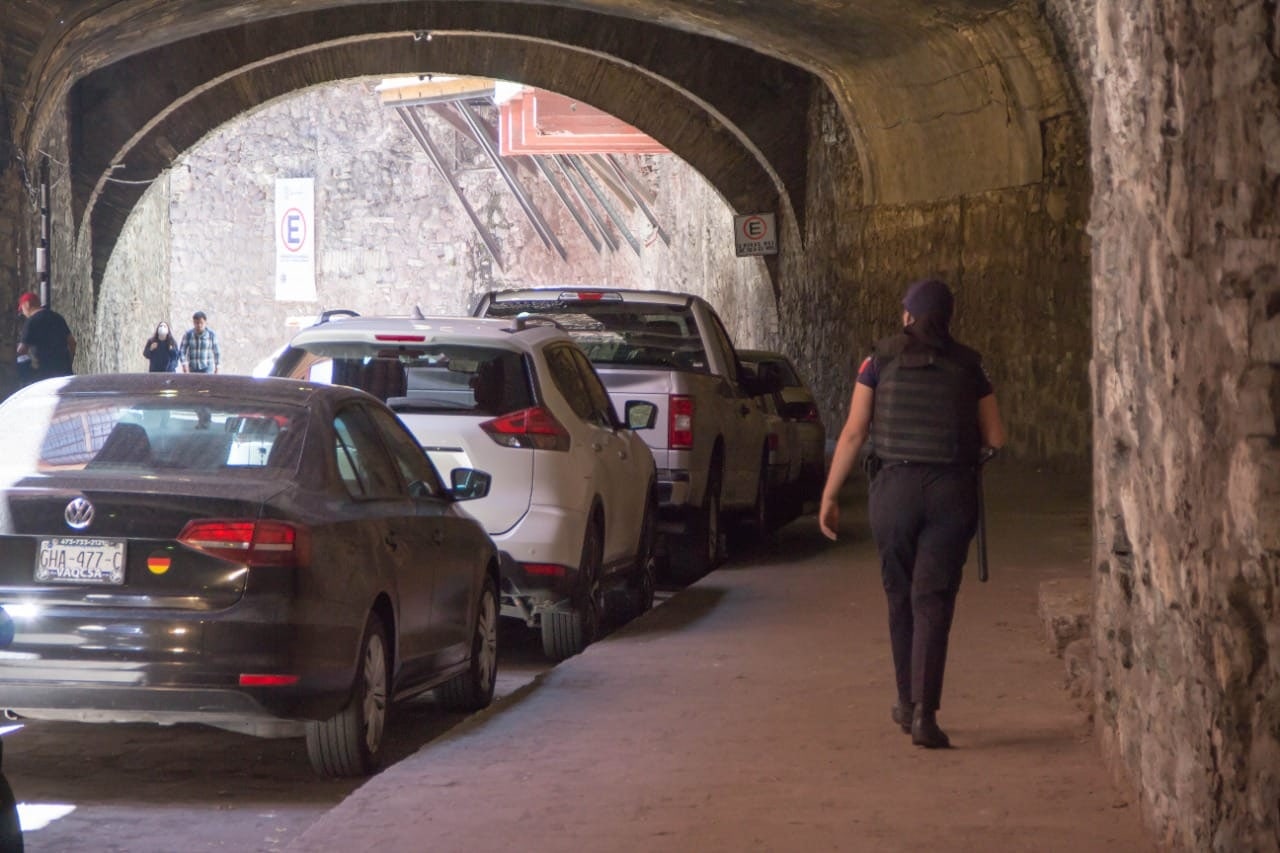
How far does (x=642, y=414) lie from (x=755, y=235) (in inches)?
682

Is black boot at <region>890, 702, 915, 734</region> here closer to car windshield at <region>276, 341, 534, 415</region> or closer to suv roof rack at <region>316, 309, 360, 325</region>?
car windshield at <region>276, 341, 534, 415</region>

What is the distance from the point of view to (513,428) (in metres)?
9.41

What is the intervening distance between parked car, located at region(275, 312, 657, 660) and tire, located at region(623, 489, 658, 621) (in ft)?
3.61

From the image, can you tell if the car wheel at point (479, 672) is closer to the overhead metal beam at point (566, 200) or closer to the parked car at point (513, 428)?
the parked car at point (513, 428)

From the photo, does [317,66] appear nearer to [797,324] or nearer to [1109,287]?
[797,324]

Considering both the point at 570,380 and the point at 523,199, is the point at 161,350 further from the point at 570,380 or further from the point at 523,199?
the point at 523,199

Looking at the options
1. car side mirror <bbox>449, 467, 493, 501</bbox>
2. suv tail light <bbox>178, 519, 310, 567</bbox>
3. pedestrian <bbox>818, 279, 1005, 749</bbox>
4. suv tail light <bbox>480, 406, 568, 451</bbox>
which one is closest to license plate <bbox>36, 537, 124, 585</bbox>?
suv tail light <bbox>178, 519, 310, 567</bbox>

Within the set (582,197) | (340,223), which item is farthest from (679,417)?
(340,223)

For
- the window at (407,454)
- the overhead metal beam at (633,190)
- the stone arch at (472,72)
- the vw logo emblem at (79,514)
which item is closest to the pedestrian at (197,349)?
the stone arch at (472,72)

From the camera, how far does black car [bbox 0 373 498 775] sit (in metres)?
6.26

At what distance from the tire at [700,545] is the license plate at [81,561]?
719 centimetres

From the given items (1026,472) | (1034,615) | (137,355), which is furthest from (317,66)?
(1034,615)

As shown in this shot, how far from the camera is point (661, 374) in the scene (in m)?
12.7

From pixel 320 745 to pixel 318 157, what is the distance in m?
51.1
